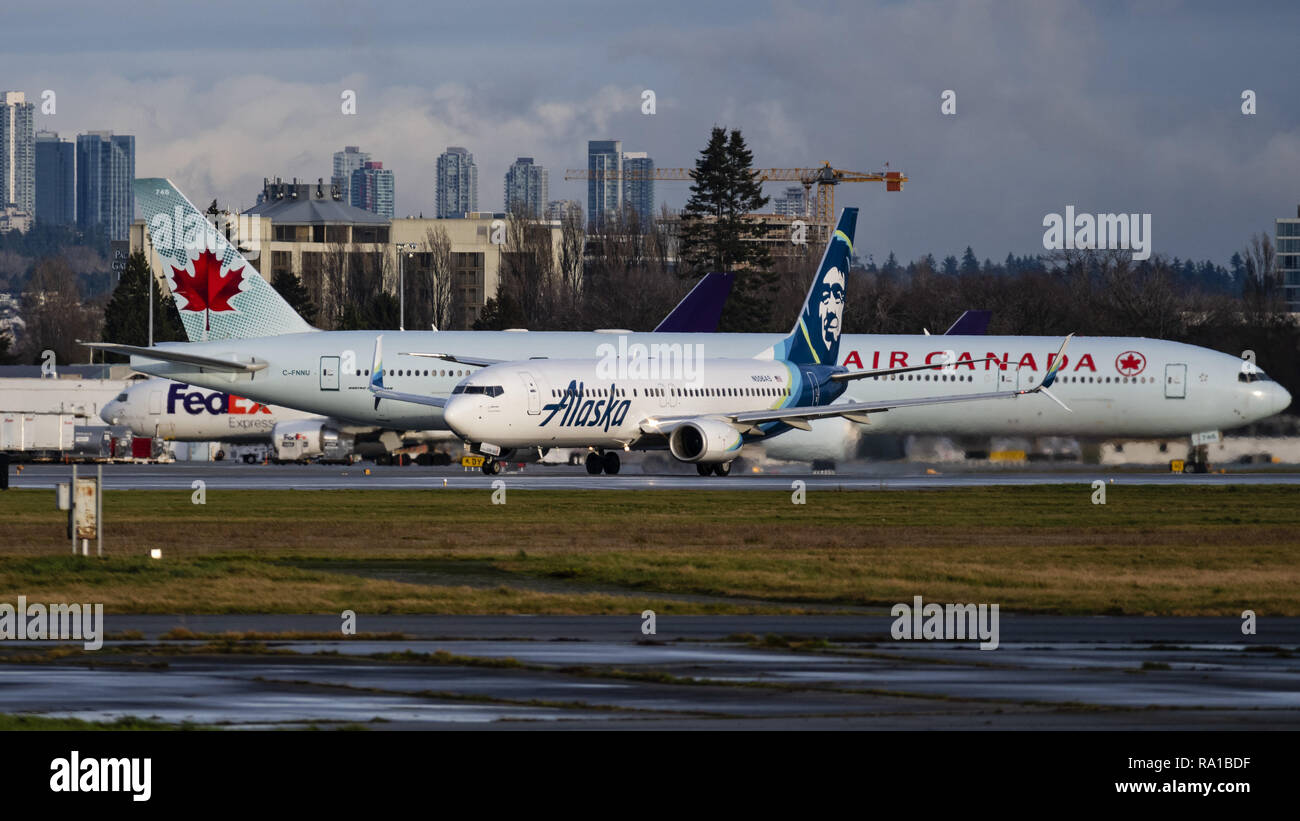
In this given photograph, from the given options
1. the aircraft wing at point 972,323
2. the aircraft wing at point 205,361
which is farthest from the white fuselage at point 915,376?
the aircraft wing at point 972,323

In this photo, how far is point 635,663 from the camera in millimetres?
17906

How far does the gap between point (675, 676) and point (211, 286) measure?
2034 inches

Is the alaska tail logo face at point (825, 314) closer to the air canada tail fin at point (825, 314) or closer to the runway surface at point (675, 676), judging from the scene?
the air canada tail fin at point (825, 314)

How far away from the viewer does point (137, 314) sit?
130250 mm

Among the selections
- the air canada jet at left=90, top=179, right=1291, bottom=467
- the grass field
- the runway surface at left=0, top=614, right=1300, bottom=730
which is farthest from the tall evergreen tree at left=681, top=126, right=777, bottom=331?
the runway surface at left=0, top=614, right=1300, bottom=730

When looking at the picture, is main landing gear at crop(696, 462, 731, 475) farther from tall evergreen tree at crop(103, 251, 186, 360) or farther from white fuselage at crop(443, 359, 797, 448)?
tall evergreen tree at crop(103, 251, 186, 360)

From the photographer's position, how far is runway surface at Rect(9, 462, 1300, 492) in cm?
5291

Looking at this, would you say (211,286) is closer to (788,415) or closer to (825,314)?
(825,314)

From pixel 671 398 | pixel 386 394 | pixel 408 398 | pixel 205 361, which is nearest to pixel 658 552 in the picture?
pixel 671 398

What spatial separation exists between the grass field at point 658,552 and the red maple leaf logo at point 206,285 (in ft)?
56.3

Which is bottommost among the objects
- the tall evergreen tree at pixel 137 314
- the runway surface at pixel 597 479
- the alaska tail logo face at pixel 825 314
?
the runway surface at pixel 597 479

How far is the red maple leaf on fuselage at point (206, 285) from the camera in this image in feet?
216
